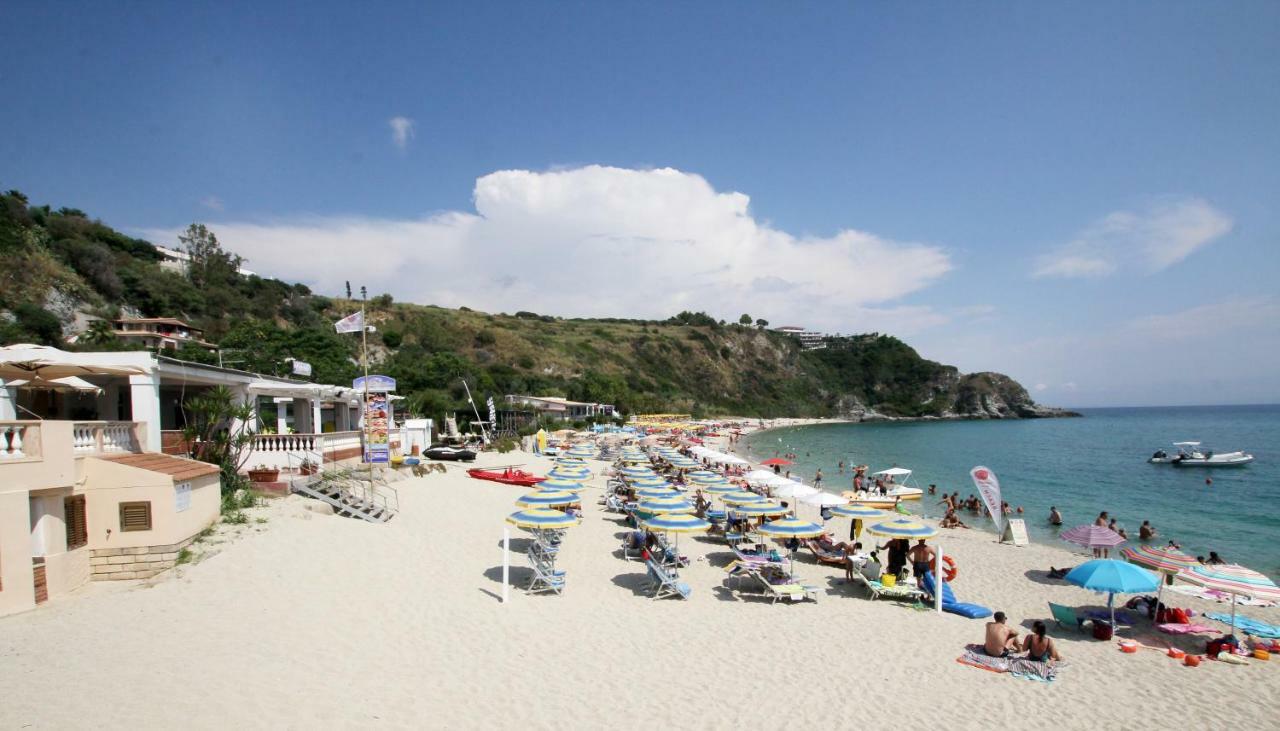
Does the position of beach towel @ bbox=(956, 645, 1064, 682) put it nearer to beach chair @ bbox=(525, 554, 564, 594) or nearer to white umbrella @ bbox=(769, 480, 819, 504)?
beach chair @ bbox=(525, 554, 564, 594)

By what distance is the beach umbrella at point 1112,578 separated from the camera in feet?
29.5

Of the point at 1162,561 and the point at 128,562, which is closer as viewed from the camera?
the point at 128,562

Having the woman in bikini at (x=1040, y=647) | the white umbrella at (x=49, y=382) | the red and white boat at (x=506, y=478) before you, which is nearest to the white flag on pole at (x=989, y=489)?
the woman in bikini at (x=1040, y=647)

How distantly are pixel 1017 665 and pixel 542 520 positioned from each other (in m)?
7.31

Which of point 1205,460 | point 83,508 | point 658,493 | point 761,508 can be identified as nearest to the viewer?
point 83,508

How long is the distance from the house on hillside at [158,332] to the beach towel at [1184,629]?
40496mm

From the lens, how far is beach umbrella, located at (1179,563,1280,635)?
8.94 meters

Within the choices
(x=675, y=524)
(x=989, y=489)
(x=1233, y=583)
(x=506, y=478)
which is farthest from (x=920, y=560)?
(x=506, y=478)

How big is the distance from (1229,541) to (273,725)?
2682cm

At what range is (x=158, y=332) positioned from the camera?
41.9 meters

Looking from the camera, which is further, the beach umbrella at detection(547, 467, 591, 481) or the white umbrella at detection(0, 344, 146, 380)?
the beach umbrella at detection(547, 467, 591, 481)

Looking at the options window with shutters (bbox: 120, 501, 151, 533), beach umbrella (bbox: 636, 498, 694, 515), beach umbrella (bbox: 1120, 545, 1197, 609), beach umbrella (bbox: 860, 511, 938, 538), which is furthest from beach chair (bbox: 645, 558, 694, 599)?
window with shutters (bbox: 120, 501, 151, 533)

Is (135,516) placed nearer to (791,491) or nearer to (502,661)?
(502,661)

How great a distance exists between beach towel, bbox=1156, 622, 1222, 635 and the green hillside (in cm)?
3304
